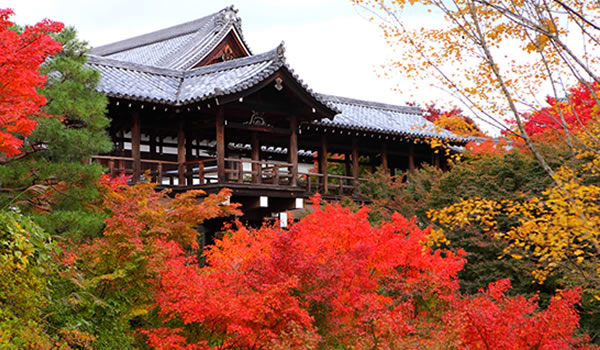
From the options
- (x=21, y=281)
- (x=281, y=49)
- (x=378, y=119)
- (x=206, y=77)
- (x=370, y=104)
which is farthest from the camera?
(x=370, y=104)

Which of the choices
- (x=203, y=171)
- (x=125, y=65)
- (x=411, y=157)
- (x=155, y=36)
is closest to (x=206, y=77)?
(x=125, y=65)

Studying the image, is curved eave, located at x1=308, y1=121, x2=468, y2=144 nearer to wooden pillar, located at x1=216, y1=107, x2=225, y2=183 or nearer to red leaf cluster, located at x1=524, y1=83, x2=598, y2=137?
red leaf cluster, located at x1=524, y1=83, x2=598, y2=137

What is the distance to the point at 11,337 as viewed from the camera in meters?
6.94

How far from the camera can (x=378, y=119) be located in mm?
26359

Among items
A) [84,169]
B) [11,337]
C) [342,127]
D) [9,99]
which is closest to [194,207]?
[84,169]

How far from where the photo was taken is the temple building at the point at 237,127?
17797 mm

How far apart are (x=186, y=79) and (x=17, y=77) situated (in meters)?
11.5

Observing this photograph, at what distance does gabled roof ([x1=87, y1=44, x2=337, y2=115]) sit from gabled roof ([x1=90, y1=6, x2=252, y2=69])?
5878 millimetres

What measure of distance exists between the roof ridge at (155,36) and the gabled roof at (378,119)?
7738 mm

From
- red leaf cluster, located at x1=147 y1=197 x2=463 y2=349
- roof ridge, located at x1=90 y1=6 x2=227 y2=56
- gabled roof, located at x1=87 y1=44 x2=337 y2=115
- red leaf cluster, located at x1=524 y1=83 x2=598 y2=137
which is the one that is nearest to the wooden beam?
gabled roof, located at x1=87 y1=44 x2=337 y2=115

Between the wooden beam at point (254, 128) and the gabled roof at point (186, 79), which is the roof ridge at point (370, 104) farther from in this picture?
the wooden beam at point (254, 128)

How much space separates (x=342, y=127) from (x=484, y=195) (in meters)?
6.34

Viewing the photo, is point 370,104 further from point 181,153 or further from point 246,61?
point 181,153

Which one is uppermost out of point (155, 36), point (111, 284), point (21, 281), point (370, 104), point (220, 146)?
point (155, 36)
